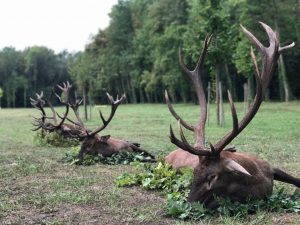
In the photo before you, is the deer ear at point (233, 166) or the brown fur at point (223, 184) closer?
the deer ear at point (233, 166)

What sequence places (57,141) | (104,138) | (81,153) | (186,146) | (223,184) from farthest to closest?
(57,141) < (104,138) < (81,153) < (223,184) < (186,146)

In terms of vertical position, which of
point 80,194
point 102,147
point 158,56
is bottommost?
point 80,194

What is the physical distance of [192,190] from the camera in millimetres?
5887

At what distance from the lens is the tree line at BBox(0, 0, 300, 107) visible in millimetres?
32556

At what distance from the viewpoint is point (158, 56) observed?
5659 cm

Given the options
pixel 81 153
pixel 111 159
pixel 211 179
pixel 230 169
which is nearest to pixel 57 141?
pixel 81 153

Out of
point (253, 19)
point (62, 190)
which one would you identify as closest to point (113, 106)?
point (62, 190)

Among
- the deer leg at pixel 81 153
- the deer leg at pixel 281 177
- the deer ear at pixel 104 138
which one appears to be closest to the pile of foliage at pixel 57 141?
the deer ear at pixel 104 138

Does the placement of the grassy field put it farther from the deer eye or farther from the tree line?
the tree line

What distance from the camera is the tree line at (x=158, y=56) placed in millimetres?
32556

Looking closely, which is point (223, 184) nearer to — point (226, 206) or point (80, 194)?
point (226, 206)

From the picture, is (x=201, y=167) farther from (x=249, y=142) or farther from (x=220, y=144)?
(x=249, y=142)

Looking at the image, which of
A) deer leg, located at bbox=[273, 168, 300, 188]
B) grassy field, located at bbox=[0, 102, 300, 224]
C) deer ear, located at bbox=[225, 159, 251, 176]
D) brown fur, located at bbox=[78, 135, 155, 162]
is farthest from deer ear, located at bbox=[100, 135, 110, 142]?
deer ear, located at bbox=[225, 159, 251, 176]

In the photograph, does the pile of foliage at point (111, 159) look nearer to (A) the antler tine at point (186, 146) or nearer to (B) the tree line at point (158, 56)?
(A) the antler tine at point (186, 146)
